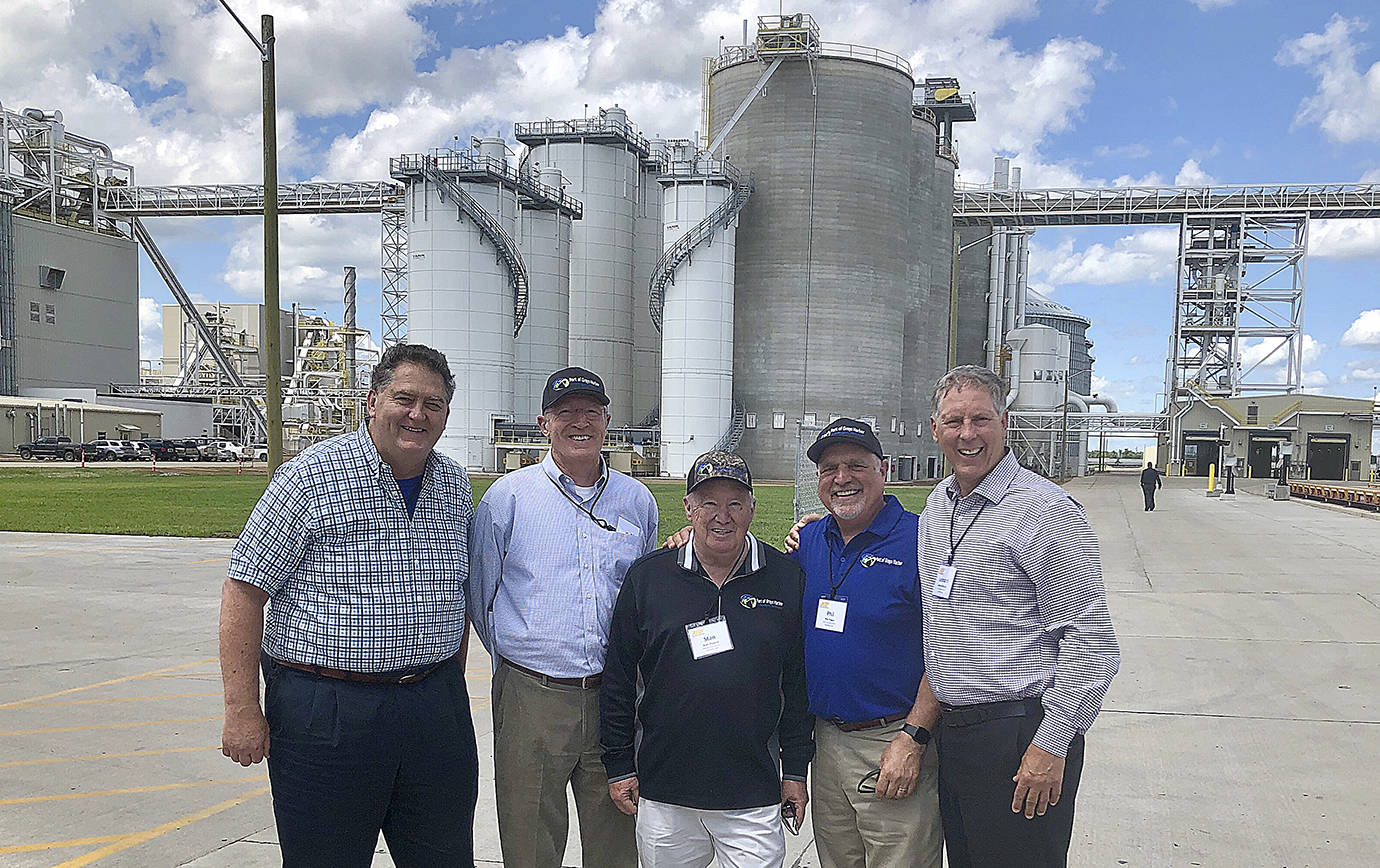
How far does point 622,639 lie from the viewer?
12.0ft

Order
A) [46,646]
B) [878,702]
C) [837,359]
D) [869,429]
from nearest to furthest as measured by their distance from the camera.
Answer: [878,702], [869,429], [46,646], [837,359]

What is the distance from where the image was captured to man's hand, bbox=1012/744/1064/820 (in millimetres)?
3311

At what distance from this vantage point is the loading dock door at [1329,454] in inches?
2489

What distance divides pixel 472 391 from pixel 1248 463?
4842cm

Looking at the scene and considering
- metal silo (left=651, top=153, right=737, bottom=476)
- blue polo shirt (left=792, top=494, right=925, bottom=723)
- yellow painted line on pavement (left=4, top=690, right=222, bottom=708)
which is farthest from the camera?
metal silo (left=651, top=153, right=737, bottom=476)

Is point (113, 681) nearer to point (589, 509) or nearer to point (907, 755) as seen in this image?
point (589, 509)

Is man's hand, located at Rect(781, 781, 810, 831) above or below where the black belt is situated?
below

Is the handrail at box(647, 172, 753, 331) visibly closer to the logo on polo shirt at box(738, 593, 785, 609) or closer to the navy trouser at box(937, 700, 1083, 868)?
the logo on polo shirt at box(738, 593, 785, 609)

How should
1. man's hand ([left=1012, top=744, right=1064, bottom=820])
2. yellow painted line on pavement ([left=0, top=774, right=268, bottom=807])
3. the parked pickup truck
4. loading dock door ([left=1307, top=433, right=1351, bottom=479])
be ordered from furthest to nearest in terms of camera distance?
loading dock door ([left=1307, top=433, right=1351, bottom=479])
the parked pickup truck
yellow painted line on pavement ([left=0, top=774, right=268, bottom=807])
man's hand ([left=1012, top=744, right=1064, bottom=820])

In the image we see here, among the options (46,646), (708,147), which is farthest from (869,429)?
(708,147)

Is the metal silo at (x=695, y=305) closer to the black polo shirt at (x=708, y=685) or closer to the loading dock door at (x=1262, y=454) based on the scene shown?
the loading dock door at (x=1262, y=454)

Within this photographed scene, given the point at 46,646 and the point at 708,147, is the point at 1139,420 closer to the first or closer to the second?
the point at 708,147

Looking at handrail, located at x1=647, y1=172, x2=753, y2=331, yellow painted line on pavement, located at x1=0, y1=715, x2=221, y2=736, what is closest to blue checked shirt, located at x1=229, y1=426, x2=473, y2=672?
yellow painted line on pavement, located at x1=0, y1=715, x2=221, y2=736

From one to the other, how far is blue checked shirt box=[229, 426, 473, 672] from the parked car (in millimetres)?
63847
